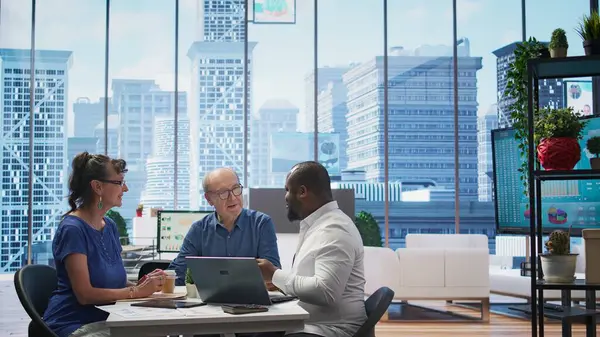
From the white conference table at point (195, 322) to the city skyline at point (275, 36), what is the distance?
800cm

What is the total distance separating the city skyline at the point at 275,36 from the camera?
34.0ft

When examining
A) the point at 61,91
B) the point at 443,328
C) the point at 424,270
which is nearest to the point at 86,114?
the point at 61,91

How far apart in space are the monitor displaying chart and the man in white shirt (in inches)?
105

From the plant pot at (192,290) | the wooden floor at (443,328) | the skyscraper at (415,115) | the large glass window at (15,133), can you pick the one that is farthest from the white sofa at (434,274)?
the large glass window at (15,133)

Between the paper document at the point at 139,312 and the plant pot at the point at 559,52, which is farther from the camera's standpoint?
the plant pot at the point at 559,52

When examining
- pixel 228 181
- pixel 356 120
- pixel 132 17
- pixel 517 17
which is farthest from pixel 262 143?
pixel 228 181

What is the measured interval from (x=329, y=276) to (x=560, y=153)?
1.36m

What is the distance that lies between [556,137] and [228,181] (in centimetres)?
160

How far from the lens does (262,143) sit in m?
10.5

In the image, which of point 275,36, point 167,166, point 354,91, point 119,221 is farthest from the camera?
point 354,91

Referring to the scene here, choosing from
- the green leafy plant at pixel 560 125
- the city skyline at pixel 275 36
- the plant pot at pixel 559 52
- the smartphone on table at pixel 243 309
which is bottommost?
the smartphone on table at pixel 243 309

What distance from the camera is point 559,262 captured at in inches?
140

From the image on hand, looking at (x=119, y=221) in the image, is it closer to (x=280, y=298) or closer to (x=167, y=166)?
(x=167, y=166)

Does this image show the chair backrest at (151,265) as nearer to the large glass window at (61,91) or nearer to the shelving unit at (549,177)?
the shelving unit at (549,177)
